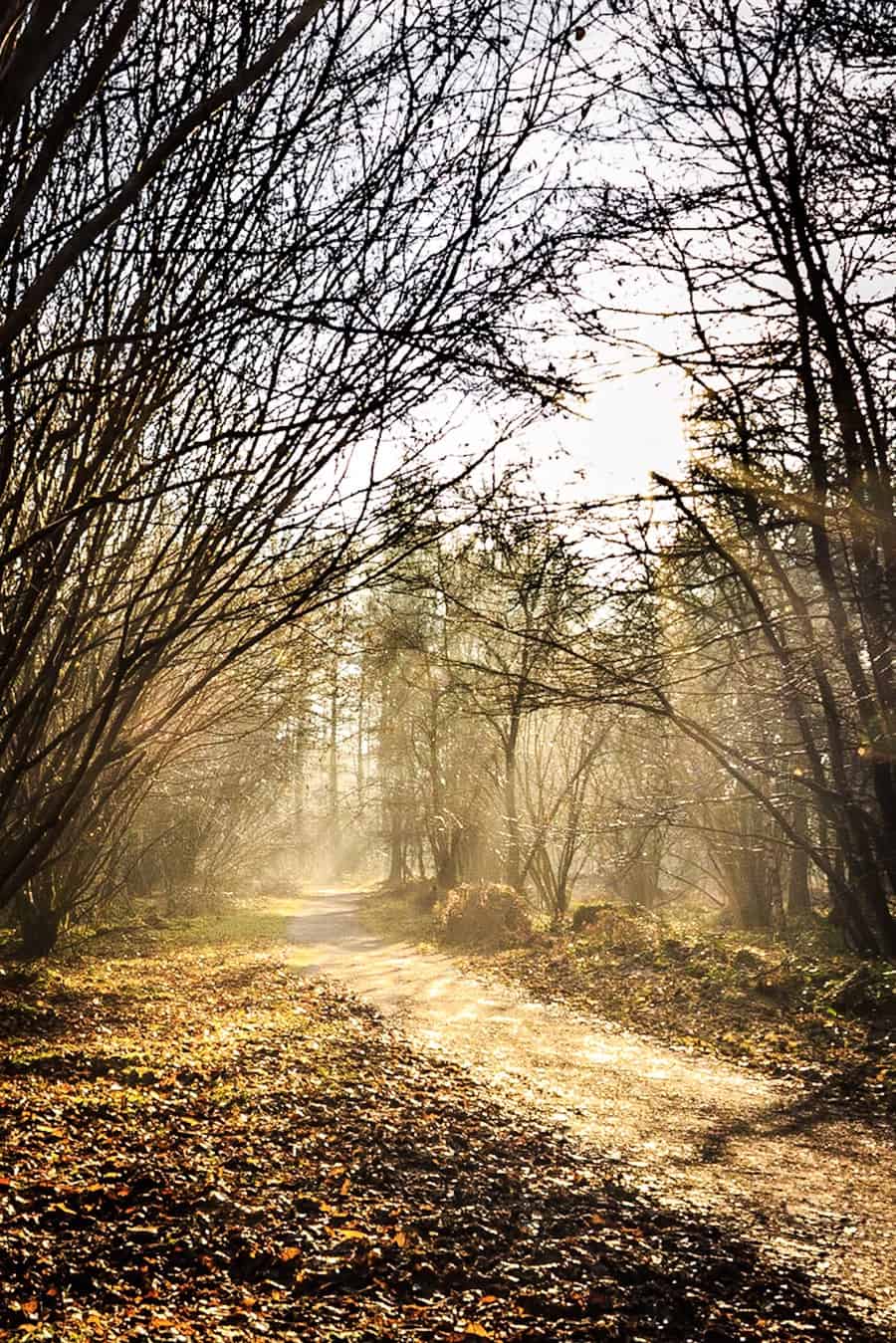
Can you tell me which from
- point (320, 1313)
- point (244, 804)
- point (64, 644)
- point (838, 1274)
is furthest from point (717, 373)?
point (244, 804)

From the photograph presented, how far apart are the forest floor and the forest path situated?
25mm

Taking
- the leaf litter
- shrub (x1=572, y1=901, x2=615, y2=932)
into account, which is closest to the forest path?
the leaf litter

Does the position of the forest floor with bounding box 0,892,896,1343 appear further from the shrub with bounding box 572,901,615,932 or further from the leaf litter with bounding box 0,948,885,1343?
the shrub with bounding box 572,901,615,932

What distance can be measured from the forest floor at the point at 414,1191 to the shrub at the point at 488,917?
26.2 feet

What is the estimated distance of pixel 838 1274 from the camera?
13.3ft

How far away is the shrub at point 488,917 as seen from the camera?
669 inches

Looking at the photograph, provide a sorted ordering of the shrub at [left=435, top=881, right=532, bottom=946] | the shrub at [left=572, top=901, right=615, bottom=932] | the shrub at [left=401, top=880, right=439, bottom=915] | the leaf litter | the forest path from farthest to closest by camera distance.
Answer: the shrub at [left=401, top=880, right=439, bottom=915]
the shrub at [left=435, top=881, right=532, bottom=946]
the shrub at [left=572, top=901, right=615, bottom=932]
the forest path
the leaf litter

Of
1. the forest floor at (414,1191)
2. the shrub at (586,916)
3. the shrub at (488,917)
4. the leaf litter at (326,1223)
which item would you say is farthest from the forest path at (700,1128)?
the shrub at (586,916)

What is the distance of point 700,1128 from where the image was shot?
6.27m

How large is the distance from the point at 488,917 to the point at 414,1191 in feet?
41.9

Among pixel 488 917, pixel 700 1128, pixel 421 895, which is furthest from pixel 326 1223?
pixel 421 895

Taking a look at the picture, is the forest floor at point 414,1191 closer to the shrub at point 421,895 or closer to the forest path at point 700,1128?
the forest path at point 700,1128

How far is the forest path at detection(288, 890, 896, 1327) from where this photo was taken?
4461mm

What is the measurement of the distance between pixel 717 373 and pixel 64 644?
6602 millimetres
